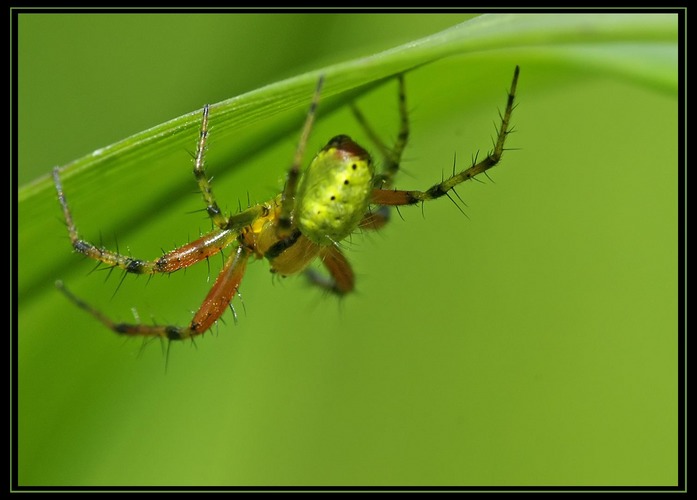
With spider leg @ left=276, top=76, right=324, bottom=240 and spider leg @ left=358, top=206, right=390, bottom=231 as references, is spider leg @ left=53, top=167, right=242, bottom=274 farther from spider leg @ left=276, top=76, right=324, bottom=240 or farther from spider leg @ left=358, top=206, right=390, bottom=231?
spider leg @ left=358, top=206, right=390, bottom=231

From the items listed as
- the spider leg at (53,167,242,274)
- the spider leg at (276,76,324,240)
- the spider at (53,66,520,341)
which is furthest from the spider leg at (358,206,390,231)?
the spider leg at (53,167,242,274)

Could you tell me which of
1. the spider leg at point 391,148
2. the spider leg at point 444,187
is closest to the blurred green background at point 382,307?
the spider leg at point 391,148

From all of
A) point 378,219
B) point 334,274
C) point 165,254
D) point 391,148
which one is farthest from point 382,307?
point 165,254

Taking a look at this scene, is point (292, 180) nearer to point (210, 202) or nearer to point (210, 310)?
point (210, 202)

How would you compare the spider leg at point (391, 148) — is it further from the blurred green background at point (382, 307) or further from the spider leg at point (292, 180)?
the spider leg at point (292, 180)

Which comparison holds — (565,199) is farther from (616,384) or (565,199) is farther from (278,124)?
(278,124)

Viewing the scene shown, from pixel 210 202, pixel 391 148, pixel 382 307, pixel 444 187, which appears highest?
pixel 391 148
